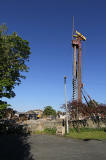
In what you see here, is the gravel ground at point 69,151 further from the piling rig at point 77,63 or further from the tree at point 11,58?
the piling rig at point 77,63

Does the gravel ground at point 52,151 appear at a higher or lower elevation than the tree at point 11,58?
lower

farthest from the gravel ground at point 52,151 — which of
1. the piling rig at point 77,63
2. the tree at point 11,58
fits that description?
the piling rig at point 77,63

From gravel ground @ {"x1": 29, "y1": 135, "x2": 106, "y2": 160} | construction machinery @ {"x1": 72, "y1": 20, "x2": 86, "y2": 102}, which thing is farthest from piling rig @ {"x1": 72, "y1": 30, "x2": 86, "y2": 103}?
gravel ground @ {"x1": 29, "y1": 135, "x2": 106, "y2": 160}

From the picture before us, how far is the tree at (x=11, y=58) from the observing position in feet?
53.9

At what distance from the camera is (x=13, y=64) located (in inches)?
704

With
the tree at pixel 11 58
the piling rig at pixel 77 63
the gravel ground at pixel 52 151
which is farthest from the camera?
the piling rig at pixel 77 63

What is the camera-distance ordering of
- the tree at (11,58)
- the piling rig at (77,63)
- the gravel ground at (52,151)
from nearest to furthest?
the gravel ground at (52,151) < the tree at (11,58) < the piling rig at (77,63)

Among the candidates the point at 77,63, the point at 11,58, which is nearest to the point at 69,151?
the point at 11,58

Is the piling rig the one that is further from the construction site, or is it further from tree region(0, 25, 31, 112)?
tree region(0, 25, 31, 112)

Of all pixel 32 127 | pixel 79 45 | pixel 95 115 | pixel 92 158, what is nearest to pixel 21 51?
pixel 32 127

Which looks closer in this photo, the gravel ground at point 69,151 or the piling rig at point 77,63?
the gravel ground at point 69,151

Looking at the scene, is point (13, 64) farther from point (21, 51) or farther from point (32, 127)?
point (32, 127)

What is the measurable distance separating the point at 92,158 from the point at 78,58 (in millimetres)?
34938

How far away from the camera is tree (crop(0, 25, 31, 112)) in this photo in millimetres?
16422
